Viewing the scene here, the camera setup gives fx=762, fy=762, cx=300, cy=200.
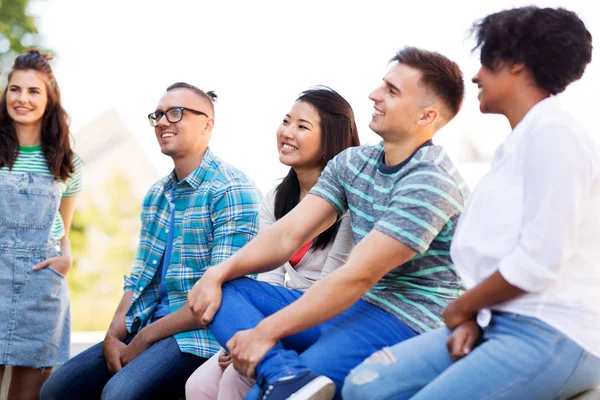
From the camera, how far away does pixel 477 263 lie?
6.21 feet

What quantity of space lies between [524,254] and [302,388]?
2.19 feet

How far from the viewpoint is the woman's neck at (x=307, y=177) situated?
3086 mm

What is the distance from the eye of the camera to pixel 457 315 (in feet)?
6.25

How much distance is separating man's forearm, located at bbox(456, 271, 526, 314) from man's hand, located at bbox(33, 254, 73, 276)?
7.60ft

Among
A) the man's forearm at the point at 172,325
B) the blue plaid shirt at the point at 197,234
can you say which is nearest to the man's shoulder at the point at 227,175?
the blue plaid shirt at the point at 197,234

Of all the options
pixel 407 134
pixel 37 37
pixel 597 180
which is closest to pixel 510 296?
pixel 597 180

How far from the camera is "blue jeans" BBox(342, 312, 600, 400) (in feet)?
5.60

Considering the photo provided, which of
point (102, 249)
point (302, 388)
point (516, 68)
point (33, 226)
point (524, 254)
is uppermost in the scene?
point (516, 68)

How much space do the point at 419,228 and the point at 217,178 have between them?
130cm

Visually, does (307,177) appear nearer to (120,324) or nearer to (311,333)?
(311,333)

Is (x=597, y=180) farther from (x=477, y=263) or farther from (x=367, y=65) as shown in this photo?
(x=367, y=65)

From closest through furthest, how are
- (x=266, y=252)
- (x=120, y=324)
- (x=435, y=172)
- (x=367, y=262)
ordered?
(x=367, y=262), (x=435, y=172), (x=266, y=252), (x=120, y=324)

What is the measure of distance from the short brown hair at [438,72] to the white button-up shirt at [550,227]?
1.88 ft

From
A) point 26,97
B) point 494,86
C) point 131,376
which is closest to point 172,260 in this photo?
point 131,376
